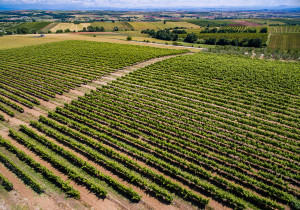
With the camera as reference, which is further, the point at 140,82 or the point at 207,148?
the point at 140,82

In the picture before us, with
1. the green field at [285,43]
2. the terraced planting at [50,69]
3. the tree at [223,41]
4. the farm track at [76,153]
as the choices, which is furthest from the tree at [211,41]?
the farm track at [76,153]

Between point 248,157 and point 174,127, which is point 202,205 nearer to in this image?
point 248,157

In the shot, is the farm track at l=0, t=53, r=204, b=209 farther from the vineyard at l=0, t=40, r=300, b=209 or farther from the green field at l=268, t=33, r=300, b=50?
the green field at l=268, t=33, r=300, b=50

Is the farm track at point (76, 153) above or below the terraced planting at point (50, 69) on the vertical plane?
below

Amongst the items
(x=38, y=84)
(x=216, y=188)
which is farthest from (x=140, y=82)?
(x=216, y=188)

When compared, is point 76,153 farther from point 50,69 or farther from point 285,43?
point 285,43

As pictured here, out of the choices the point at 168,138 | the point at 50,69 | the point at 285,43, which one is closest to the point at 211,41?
the point at 285,43

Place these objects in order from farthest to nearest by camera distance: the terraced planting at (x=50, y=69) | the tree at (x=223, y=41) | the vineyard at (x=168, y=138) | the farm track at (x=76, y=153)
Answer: the tree at (x=223, y=41) < the terraced planting at (x=50, y=69) < the vineyard at (x=168, y=138) < the farm track at (x=76, y=153)

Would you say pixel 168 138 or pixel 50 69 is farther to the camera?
pixel 50 69

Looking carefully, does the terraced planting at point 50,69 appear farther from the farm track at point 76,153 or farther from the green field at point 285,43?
the green field at point 285,43
